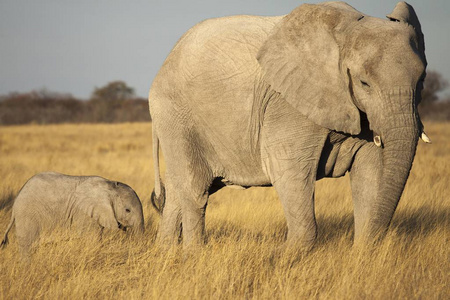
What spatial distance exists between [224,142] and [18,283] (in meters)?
1.84

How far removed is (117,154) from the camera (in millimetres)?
15320

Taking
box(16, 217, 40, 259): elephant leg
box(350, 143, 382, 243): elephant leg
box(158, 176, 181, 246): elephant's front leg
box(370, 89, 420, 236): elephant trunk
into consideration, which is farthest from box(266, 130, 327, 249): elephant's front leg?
box(16, 217, 40, 259): elephant leg

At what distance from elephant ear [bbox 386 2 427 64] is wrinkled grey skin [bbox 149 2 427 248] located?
0.04ft

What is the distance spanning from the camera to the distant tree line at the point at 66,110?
1766 inches

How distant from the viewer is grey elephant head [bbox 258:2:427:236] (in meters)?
3.84

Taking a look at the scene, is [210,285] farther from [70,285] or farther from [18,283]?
[18,283]

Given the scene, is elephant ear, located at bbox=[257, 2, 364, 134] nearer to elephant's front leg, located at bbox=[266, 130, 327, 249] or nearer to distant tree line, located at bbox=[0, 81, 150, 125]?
elephant's front leg, located at bbox=[266, 130, 327, 249]

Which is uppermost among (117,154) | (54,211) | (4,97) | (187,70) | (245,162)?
(187,70)

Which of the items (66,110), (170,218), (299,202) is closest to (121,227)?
(170,218)

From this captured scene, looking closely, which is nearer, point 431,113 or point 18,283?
point 18,283

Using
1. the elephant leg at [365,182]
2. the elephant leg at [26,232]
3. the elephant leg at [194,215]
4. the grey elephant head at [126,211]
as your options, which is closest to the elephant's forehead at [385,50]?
the elephant leg at [365,182]

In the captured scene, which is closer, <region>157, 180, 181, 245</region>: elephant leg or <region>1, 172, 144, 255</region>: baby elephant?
<region>1, 172, 144, 255</region>: baby elephant

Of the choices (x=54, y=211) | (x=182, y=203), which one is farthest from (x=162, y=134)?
(x=54, y=211)

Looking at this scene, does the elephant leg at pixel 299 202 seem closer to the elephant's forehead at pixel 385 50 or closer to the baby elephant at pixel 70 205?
A: the elephant's forehead at pixel 385 50
